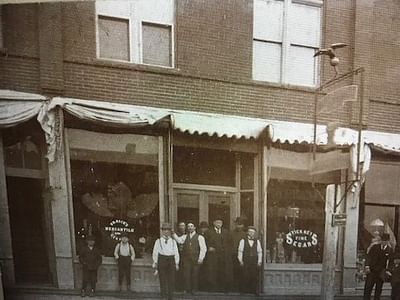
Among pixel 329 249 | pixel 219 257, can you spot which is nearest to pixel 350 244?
pixel 329 249

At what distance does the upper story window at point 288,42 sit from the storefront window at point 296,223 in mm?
416

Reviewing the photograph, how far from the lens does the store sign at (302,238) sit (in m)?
1.57

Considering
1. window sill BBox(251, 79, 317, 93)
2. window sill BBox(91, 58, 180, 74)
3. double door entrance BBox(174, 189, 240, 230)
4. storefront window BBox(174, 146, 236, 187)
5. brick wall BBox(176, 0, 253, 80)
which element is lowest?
double door entrance BBox(174, 189, 240, 230)

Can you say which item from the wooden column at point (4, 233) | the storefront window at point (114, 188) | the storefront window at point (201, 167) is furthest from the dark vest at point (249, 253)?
the wooden column at point (4, 233)

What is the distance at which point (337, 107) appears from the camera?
1.56m

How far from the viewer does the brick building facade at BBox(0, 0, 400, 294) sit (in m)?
1.36

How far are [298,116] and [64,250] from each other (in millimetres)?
994

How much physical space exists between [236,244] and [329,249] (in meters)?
0.39

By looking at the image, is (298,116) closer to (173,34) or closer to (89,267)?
(173,34)

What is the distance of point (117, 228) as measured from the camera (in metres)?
1.42

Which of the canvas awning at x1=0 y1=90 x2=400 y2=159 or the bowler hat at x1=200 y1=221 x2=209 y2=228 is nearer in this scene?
the canvas awning at x1=0 y1=90 x2=400 y2=159

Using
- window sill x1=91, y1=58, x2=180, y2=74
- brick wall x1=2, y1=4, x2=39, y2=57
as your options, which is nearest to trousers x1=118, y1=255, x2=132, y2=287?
window sill x1=91, y1=58, x2=180, y2=74

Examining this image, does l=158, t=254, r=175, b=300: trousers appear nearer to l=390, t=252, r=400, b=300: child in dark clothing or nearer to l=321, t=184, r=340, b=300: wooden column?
l=321, t=184, r=340, b=300: wooden column

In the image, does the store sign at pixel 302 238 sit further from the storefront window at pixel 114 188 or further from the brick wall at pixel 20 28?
the brick wall at pixel 20 28
